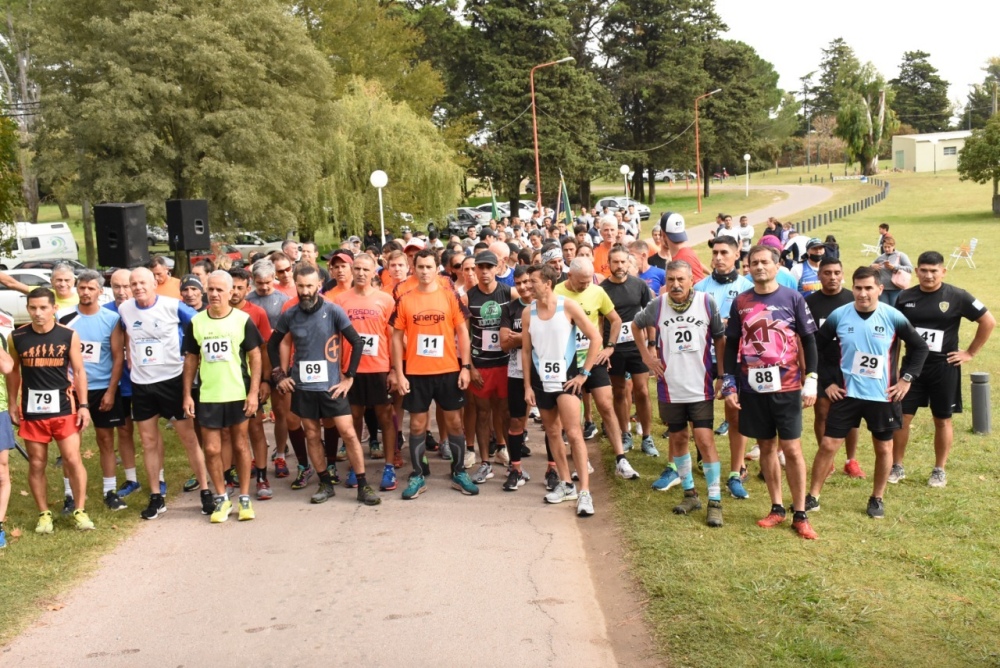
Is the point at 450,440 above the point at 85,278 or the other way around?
the other way around

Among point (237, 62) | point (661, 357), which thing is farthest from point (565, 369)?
point (237, 62)

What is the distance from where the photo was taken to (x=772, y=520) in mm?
7047

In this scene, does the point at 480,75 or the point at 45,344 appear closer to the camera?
the point at 45,344

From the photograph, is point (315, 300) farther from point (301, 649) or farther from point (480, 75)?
point (480, 75)

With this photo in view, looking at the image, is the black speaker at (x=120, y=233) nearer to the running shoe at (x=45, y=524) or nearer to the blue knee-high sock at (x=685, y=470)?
the running shoe at (x=45, y=524)

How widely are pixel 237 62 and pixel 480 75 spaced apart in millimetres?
30026

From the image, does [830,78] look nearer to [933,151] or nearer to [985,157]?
[933,151]

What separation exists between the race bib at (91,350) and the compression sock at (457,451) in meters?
3.15

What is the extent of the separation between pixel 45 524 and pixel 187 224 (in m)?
6.67

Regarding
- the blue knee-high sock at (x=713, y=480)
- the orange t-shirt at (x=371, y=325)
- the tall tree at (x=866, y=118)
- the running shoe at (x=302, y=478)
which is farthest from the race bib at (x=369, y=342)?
the tall tree at (x=866, y=118)

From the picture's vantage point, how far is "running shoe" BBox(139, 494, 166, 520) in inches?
314

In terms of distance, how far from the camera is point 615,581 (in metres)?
6.36

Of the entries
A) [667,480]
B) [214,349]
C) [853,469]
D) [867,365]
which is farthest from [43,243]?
[867,365]

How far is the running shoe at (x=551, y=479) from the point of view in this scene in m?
8.35
